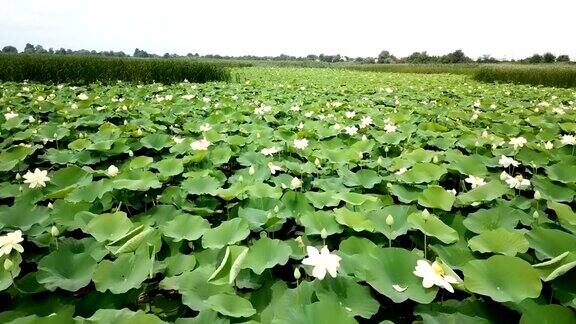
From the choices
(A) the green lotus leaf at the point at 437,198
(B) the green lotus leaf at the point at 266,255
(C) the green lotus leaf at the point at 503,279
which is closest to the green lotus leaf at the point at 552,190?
(A) the green lotus leaf at the point at 437,198

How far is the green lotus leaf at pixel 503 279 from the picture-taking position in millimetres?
1070

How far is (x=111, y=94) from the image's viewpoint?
227 inches

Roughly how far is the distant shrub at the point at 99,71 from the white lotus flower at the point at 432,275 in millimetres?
10388

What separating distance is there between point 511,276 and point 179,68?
11168 millimetres

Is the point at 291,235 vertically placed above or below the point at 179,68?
below

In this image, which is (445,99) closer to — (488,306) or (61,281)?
(488,306)

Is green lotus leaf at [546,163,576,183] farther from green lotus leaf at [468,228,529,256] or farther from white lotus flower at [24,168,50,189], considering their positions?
white lotus flower at [24,168,50,189]

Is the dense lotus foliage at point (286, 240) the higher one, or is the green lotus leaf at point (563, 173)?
the green lotus leaf at point (563, 173)

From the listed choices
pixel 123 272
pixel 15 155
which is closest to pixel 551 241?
pixel 123 272

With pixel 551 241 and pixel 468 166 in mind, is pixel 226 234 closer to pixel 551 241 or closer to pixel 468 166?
pixel 551 241

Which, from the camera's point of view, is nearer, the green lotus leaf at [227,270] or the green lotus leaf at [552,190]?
the green lotus leaf at [227,270]

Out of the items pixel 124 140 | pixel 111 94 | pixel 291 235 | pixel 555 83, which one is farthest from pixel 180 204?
pixel 555 83

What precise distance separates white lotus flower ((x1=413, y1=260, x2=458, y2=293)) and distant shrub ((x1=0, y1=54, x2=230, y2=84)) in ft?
34.1

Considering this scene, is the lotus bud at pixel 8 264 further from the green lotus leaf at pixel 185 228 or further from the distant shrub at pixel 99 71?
the distant shrub at pixel 99 71
